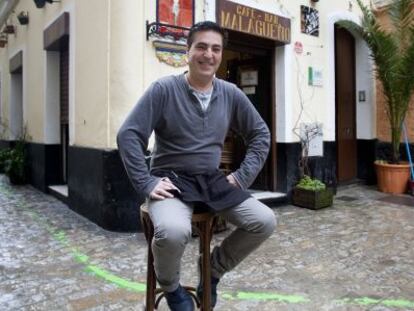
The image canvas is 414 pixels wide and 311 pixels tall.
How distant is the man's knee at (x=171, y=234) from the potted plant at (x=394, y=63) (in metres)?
6.08

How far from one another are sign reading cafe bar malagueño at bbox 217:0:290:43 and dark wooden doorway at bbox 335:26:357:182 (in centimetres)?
188

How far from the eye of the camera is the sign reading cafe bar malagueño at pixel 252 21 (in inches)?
221

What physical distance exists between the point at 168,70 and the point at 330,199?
3093mm

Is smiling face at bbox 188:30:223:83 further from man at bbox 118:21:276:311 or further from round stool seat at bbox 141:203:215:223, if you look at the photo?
round stool seat at bbox 141:203:215:223

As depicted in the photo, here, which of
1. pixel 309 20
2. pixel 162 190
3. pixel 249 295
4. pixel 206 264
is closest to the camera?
pixel 162 190

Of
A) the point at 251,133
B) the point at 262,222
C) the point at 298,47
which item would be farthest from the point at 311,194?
the point at 262,222

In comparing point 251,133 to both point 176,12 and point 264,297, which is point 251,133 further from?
point 176,12

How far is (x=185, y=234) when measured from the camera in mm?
2084

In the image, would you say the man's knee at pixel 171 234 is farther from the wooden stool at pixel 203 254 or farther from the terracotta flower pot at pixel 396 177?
the terracotta flower pot at pixel 396 177

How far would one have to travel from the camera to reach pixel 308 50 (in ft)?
22.4

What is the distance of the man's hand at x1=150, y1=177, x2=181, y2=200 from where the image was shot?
2188 millimetres

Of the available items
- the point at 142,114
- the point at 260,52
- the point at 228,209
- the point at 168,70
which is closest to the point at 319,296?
the point at 228,209

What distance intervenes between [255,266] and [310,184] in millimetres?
2888

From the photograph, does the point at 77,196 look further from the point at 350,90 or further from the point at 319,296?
the point at 350,90
